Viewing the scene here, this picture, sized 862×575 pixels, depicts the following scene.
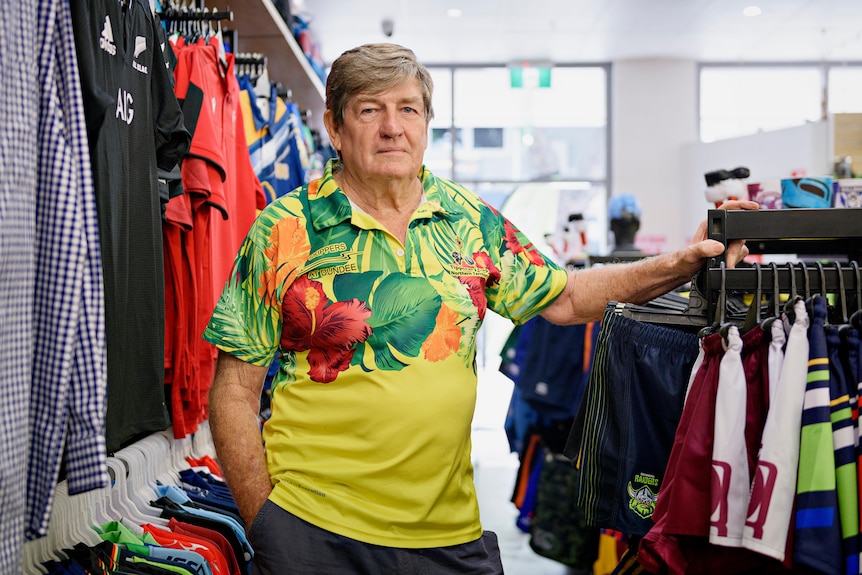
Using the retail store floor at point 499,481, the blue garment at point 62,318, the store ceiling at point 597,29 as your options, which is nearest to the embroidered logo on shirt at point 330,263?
the blue garment at point 62,318

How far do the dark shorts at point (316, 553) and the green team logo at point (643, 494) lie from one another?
447 millimetres

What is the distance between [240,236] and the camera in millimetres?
3238

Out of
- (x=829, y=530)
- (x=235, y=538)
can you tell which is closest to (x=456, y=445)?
(x=829, y=530)

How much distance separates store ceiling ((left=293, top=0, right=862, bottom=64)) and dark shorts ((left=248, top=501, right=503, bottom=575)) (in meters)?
7.33

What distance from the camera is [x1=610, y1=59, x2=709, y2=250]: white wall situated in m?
11.0

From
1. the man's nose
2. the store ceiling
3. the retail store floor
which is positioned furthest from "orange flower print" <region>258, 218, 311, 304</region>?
the store ceiling

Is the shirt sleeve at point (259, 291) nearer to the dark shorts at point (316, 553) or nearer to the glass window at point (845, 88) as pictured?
the dark shorts at point (316, 553)

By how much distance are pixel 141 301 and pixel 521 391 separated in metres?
2.33

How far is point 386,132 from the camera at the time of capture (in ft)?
6.31

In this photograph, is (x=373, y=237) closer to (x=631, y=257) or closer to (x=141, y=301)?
(x=141, y=301)

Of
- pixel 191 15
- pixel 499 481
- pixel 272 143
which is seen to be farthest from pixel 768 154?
pixel 191 15

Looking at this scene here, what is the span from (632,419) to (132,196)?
4.26 ft

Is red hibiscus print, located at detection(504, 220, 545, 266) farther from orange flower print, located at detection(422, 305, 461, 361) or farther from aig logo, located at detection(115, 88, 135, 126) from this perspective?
aig logo, located at detection(115, 88, 135, 126)

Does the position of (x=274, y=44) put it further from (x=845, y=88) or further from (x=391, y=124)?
(x=845, y=88)
